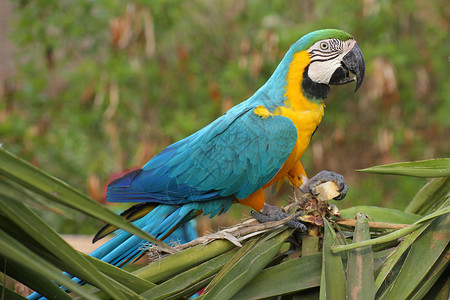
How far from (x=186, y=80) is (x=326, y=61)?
10.5 feet

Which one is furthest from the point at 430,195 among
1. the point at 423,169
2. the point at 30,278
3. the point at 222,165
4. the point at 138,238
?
the point at 30,278

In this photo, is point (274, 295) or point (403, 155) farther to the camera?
point (403, 155)

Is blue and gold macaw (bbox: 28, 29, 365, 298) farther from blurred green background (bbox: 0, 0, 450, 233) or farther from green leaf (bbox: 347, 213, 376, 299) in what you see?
blurred green background (bbox: 0, 0, 450, 233)

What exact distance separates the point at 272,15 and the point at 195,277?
3677 mm

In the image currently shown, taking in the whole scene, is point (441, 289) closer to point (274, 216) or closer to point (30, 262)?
point (274, 216)

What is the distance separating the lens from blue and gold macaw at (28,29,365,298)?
1.84 m

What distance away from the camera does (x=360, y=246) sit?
113cm

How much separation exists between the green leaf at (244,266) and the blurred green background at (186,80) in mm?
2821

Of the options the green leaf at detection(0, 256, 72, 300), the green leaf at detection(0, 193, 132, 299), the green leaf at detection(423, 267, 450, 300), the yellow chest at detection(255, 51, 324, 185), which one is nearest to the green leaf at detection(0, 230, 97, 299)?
the green leaf at detection(0, 193, 132, 299)

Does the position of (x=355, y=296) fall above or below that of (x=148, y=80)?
below

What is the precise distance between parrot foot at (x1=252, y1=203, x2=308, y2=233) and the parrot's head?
49 centimetres

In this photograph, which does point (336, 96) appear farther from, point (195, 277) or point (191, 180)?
point (195, 277)

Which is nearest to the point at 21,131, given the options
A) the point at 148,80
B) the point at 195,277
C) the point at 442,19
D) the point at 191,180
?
the point at 148,80

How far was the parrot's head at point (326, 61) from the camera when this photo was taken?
6.30ft
